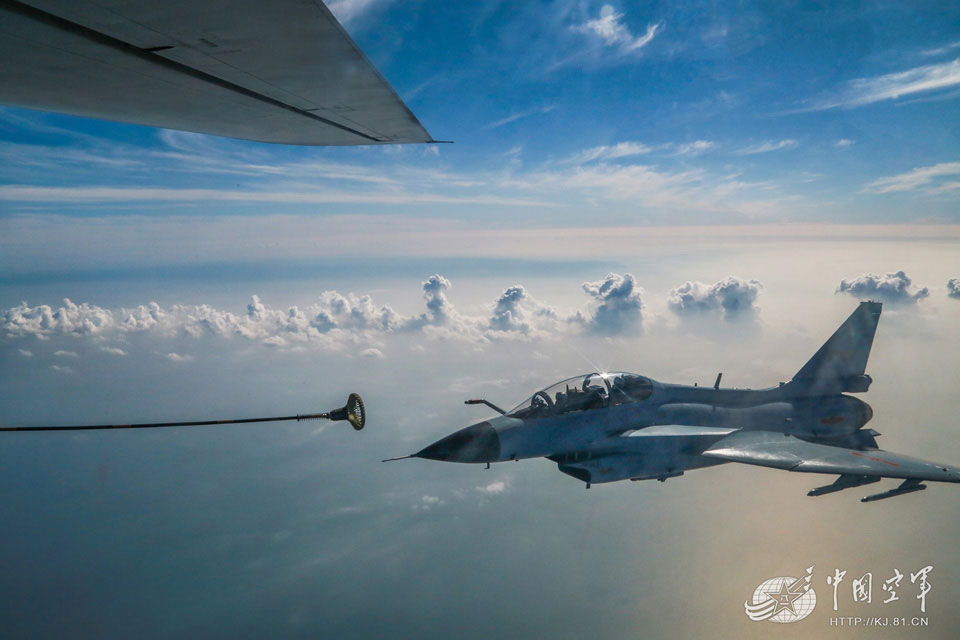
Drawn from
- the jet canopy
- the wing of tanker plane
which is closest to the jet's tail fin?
the jet canopy

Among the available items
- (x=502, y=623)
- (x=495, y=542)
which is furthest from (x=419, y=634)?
(x=495, y=542)

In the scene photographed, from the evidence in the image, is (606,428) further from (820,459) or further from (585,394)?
(820,459)

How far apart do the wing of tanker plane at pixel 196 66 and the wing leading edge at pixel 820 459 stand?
11596 millimetres

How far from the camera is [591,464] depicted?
1122 cm

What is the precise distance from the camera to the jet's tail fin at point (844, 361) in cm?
1515

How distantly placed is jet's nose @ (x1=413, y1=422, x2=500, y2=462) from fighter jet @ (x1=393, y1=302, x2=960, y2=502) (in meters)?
0.03

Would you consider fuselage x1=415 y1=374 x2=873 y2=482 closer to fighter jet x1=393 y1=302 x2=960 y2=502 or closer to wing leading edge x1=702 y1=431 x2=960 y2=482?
fighter jet x1=393 y1=302 x2=960 y2=502

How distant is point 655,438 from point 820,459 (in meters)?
4.18

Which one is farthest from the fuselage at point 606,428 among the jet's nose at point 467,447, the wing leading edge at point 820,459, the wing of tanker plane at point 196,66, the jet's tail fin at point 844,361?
the wing of tanker plane at point 196,66

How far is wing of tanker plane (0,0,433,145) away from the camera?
283 centimetres

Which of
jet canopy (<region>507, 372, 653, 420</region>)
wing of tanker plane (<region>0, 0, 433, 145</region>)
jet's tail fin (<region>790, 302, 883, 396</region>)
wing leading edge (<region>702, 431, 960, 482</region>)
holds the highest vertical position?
wing of tanker plane (<region>0, 0, 433, 145</region>)

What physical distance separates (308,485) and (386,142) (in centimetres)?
14426

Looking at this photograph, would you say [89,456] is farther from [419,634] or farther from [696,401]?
[696,401]

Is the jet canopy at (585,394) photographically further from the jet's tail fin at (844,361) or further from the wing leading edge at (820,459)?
the jet's tail fin at (844,361)
